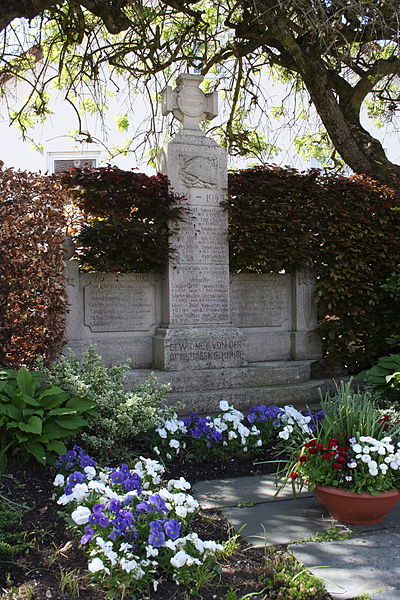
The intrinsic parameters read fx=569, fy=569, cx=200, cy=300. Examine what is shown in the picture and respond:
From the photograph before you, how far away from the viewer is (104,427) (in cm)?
426

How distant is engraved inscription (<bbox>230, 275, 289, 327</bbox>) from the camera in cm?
698

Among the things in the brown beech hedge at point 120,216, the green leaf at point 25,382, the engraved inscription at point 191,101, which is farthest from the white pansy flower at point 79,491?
the engraved inscription at point 191,101

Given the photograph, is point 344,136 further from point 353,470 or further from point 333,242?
point 353,470

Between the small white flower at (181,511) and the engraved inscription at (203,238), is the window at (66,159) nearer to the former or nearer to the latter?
the engraved inscription at (203,238)

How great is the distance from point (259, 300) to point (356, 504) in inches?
156

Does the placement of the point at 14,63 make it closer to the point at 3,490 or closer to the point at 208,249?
the point at 208,249

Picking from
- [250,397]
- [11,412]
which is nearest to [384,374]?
[250,397]

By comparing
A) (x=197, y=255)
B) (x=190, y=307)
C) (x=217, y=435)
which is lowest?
(x=217, y=435)

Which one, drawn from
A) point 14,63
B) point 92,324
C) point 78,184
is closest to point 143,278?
point 92,324

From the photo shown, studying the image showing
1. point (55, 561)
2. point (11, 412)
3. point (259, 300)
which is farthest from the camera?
point (259, 300)

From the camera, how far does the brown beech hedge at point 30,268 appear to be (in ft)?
A: 17.5

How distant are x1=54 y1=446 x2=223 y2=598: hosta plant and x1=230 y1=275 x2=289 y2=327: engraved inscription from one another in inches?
155

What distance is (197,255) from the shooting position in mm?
6523

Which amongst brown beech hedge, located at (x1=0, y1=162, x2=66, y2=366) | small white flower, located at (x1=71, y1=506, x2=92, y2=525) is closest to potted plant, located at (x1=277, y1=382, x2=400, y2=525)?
small white flower, located at (x1=71, y1=506, x2=92, y2=525)
